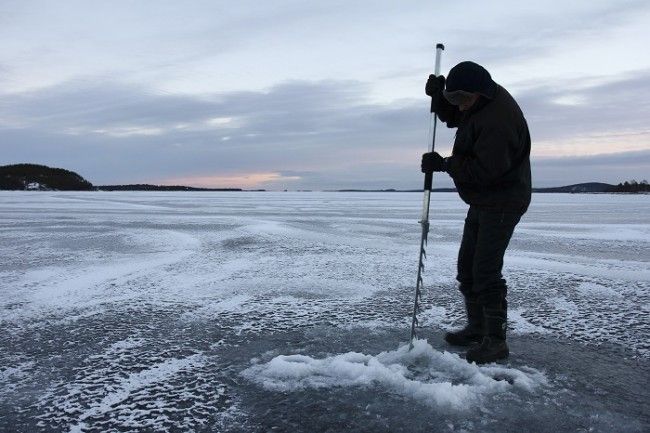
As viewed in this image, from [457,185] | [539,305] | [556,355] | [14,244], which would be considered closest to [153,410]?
[457,185]

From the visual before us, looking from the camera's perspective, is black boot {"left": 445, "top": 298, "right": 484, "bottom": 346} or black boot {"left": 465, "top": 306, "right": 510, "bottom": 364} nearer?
black boot {"left": 465, "top": 306, "right": 510, "bottom": 364}

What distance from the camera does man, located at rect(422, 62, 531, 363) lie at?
119 inches

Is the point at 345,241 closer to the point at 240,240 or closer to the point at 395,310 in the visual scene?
the point at 240,240

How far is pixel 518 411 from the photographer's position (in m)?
2.49

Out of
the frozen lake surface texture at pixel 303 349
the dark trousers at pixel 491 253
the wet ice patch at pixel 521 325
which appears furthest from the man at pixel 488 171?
the wet ice patch at pixel 521 325

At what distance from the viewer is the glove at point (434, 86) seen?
346 centimetres

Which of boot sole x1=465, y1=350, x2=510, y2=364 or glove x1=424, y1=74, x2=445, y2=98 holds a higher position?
glove x1=424, y1=74, x2=445, y2=98

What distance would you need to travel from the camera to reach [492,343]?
3189 mm

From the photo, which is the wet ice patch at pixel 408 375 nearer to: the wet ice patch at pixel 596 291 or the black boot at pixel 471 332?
the black boot at pixel 471 332

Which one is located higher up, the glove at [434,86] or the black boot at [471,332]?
the glove at [434,86]

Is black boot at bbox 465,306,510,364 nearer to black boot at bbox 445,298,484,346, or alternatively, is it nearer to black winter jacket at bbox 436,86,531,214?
black boot at bbox 445,298,484,346

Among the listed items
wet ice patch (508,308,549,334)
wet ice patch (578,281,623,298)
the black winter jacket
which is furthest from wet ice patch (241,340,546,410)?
wet ice patch (578,281,623,298)

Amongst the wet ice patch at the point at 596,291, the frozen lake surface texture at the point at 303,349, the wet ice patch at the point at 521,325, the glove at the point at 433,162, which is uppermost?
the glove at the point at 433,162

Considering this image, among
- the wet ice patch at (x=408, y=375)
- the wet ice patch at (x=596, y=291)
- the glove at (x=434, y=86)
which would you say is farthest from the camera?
the wet ice patch at (x=596, y=291)
